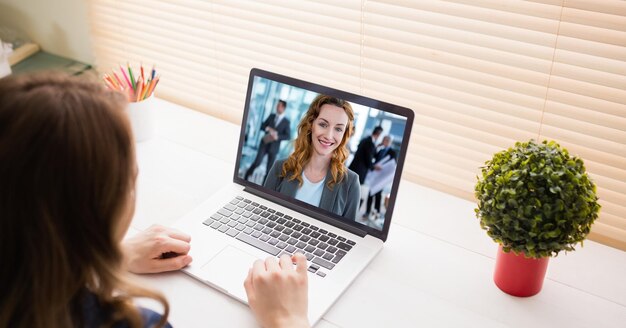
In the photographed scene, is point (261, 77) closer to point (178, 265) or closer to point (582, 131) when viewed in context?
point (178, 265)

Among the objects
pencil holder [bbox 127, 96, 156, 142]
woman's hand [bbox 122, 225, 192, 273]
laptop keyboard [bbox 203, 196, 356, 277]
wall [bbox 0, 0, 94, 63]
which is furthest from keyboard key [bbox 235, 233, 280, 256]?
wall [bbox 0, 0, 94, 63]

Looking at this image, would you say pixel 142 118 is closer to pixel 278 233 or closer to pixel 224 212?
pixel 224 212

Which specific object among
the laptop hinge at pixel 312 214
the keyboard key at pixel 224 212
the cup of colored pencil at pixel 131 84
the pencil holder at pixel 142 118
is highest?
the cup of colored pencil at pixel 131 84

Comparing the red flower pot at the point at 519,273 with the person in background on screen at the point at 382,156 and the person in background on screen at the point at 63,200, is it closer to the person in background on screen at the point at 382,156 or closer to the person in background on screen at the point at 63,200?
the person in background on screen at the point at 382,156

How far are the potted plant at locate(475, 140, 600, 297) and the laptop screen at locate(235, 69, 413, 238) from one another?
7.5 inches

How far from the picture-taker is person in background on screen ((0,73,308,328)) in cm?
58

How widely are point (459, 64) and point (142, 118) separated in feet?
2.48

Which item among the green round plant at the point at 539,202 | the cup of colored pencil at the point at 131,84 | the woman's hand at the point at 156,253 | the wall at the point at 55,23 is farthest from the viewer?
→ the wall at the point at 55,23

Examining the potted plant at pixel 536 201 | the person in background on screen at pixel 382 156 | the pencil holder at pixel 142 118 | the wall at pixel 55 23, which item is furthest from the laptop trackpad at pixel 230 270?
the wall at pixel 55 23

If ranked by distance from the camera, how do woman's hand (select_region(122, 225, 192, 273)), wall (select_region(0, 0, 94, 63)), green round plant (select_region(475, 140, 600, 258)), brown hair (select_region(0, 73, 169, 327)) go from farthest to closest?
wall (select_region(0, 0, 94, 63)), woman's hand (select_region(122, 225, 192, 273)), green round plant (select_region(475, 140, 600, 258)), brown hair (select_region(0, 73, 169, 327))

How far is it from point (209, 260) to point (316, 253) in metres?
0.19

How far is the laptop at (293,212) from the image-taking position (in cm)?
102

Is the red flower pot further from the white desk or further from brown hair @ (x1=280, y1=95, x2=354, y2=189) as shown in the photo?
brown hair @ (x1=280, y1=95, x2=354, y2=189)

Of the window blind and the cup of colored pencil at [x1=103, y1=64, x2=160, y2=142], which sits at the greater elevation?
the window blind
